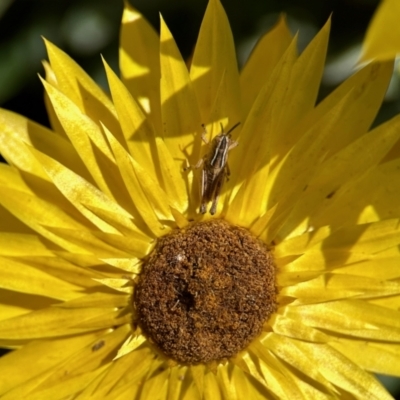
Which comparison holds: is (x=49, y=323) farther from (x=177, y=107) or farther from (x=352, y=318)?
(x=352, y=318)

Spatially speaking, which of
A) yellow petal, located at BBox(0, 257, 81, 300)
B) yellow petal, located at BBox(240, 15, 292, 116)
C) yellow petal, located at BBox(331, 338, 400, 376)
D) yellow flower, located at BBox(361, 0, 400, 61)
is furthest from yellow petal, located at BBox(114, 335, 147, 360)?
yellow flower, located at BBox(361, 0, 400, 61)

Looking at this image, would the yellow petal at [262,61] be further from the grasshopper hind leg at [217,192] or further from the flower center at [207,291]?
the flower center at [207,291]

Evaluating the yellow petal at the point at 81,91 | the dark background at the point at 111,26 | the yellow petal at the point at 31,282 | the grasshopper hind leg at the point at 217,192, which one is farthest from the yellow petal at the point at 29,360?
the dark background at the point at 111,26

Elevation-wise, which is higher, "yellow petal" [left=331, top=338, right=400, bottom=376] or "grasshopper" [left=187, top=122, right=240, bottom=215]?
"grasshopper" [left=187, top=122, right=240, bottom=215]

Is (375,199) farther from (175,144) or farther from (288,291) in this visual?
Result: (175,144)

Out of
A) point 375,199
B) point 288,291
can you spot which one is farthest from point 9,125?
point 375,199

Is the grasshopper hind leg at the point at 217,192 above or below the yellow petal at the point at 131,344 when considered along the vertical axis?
above

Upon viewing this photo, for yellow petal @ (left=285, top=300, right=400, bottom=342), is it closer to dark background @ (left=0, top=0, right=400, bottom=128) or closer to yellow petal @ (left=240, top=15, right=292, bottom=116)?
yellow petal @ (left=240, top=15, right=292, bottom=116)

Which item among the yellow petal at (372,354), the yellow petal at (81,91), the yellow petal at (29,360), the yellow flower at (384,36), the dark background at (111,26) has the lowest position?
the yellow petal at (372,354)
